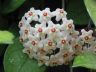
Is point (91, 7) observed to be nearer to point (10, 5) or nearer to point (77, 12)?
point (77, 12)

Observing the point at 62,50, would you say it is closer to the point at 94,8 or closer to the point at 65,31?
the point at 65,31

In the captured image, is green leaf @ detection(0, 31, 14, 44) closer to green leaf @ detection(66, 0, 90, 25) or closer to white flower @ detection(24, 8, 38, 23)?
white flower @ detection(24, 8, 38, 23)

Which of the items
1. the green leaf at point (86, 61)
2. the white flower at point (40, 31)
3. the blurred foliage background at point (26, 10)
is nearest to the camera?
the green leaf at point (86, 61)

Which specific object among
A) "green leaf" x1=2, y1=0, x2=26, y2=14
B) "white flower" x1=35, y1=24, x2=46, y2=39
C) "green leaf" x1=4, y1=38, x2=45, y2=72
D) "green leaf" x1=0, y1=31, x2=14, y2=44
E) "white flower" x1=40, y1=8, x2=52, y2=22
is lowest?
"green leaf" x1=4, y1=38, x2=45, y2=72

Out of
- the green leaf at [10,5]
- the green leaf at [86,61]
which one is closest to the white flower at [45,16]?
the green leaf at [10,5]

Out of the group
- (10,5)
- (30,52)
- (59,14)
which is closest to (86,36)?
(59,14)

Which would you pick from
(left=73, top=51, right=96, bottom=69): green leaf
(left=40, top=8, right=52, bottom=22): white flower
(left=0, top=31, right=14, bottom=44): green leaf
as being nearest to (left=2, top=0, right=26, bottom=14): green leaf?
(left=40, top=8, right=52, bottom=22): white flower

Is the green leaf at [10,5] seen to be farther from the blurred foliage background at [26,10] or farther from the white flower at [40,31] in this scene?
the white flower at [40,31]
